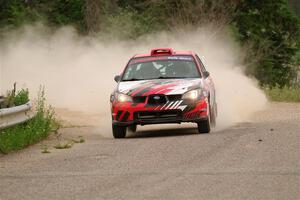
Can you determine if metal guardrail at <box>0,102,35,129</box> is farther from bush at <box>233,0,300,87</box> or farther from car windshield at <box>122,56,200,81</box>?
bush at <box>233,0,300,87</box>

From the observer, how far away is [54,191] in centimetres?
1109

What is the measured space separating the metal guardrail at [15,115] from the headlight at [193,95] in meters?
2.79

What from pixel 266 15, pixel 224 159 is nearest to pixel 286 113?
pixel 224 159

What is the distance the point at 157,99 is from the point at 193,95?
649 millimetres

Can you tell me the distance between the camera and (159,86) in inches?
717

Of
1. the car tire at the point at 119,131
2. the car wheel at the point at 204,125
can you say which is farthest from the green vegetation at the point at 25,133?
the car wheel at the point at 204,125

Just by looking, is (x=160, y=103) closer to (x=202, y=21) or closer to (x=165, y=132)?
(x=165, y=132)

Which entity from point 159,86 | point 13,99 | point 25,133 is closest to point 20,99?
point 13,99

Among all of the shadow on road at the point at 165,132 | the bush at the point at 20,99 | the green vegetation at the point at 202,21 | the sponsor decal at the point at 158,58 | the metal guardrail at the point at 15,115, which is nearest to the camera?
the metal guardrail at the point at 15,115

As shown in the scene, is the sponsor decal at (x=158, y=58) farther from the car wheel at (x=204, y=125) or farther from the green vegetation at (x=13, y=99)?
the green vegetation at (x=13, y=99)

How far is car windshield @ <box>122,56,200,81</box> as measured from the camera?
758 inches

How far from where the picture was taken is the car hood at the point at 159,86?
18109mm

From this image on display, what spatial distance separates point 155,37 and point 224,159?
117 feet

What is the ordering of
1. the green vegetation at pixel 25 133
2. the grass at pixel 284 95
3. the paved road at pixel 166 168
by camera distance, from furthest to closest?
the grass at pixel 284 95
the green vegetation at pixel 25 133
the paved road at pixel 166 168
